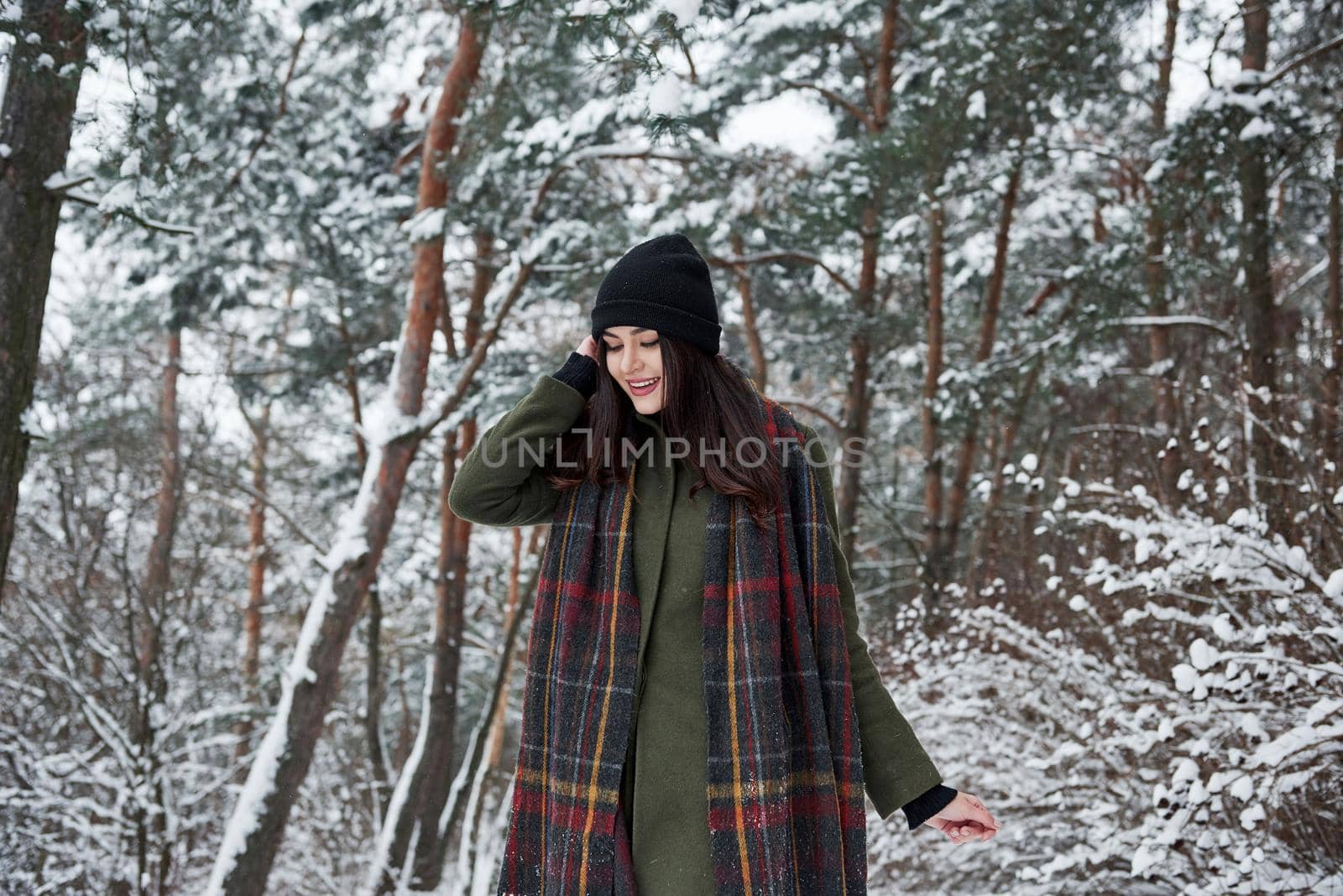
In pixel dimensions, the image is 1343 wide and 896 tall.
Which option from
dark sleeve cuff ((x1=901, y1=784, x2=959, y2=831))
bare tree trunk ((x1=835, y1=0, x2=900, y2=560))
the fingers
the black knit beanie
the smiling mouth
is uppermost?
bare tree trunk ((x1=835, y1=0, x2=900, y2=560))

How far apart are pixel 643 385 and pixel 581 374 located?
0.46ft

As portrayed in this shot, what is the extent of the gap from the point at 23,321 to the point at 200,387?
5.03 m

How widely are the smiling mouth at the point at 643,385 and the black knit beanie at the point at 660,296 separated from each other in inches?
3.6

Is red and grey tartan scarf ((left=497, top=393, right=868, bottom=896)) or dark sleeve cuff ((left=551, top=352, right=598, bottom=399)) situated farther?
dark sleeve cuff ((left=551, top=352, right=598, bottom=399))

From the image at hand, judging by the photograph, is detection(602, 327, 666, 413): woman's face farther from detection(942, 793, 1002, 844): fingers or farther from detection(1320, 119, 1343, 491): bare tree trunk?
detection(1320, 119, 1343, 491): bare tree trunk

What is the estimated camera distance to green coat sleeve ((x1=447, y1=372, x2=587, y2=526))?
1805 millimetres

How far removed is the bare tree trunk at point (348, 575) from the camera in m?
5.20

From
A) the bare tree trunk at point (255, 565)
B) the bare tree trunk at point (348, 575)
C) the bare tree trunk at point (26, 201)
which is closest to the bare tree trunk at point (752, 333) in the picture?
the bare tree trunk at point (348, 575)

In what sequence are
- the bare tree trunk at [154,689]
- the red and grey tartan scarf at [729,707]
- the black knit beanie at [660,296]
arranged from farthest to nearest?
the bare tree trunk at [154,689] → the black knit beanie at [660,296] → the red and grey tartan scarf at [729,707]

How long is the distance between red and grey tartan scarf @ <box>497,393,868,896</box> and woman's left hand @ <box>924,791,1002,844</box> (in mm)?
174

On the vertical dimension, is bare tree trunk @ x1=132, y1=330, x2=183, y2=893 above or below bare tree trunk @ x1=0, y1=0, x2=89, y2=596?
below

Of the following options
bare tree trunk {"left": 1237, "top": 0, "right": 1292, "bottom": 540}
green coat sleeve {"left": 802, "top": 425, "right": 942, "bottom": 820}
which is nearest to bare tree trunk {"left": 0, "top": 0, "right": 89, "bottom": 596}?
green coat sleeve {"left": 802, "top": 425, "right": 942, "bottom": 820}

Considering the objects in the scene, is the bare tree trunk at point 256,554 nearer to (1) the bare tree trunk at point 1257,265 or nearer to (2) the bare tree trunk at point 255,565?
(2) the bare tree trunk at point 255,565

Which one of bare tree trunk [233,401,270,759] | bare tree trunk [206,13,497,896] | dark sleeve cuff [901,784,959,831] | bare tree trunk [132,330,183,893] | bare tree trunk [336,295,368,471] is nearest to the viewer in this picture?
dark sleeve cuff [901,784,959,831]
